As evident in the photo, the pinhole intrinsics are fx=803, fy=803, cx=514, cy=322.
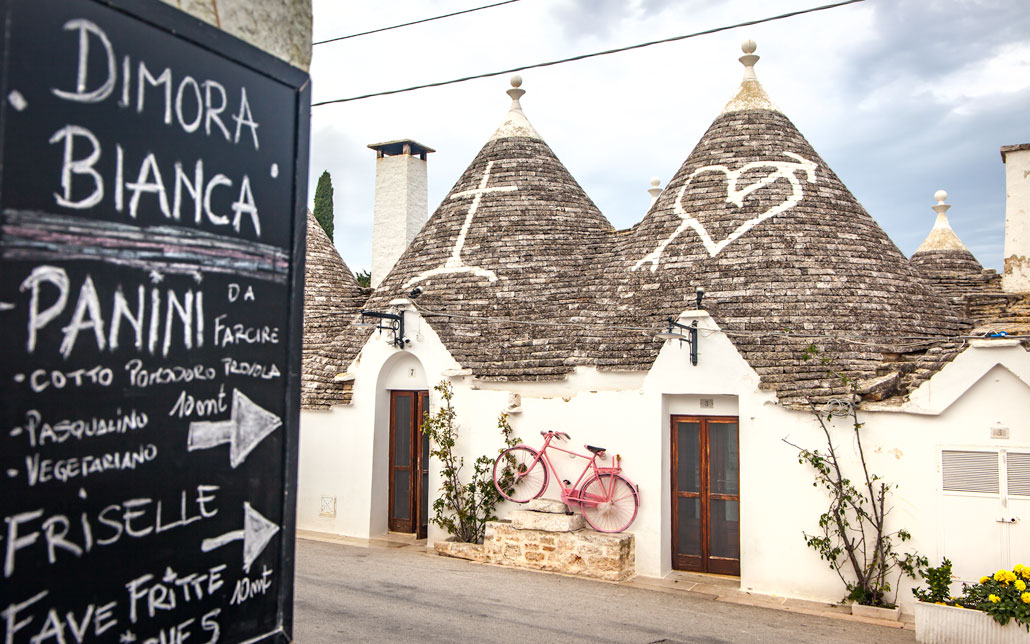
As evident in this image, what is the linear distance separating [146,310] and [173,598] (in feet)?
2.88

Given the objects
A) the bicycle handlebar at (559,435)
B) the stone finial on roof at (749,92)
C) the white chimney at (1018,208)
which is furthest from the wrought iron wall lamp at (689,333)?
the white chimney at (1018,208)

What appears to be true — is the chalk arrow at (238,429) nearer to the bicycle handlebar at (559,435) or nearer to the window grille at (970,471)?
the window grille at (970,471)

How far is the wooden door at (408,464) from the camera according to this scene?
555 inches

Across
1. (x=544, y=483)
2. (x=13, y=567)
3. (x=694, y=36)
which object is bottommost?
(x=544, y=483)

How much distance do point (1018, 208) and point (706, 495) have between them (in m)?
6.78

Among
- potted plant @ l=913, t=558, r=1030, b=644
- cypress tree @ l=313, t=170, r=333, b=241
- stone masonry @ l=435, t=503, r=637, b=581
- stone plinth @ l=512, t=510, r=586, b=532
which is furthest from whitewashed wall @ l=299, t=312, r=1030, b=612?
cypress tree @ l=313, t=170, r=333, b=241

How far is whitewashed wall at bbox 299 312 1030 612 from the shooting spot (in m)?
9.38

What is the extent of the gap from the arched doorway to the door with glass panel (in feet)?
15.0

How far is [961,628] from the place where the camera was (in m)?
8.26

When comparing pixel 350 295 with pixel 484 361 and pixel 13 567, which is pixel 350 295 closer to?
pixel 484 361

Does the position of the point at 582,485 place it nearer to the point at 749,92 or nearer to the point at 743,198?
the point at 743,198

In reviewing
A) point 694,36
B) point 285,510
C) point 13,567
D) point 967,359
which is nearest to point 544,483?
point 967,359

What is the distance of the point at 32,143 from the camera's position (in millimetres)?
2049

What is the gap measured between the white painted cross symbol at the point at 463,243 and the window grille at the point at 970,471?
7.74 metres
